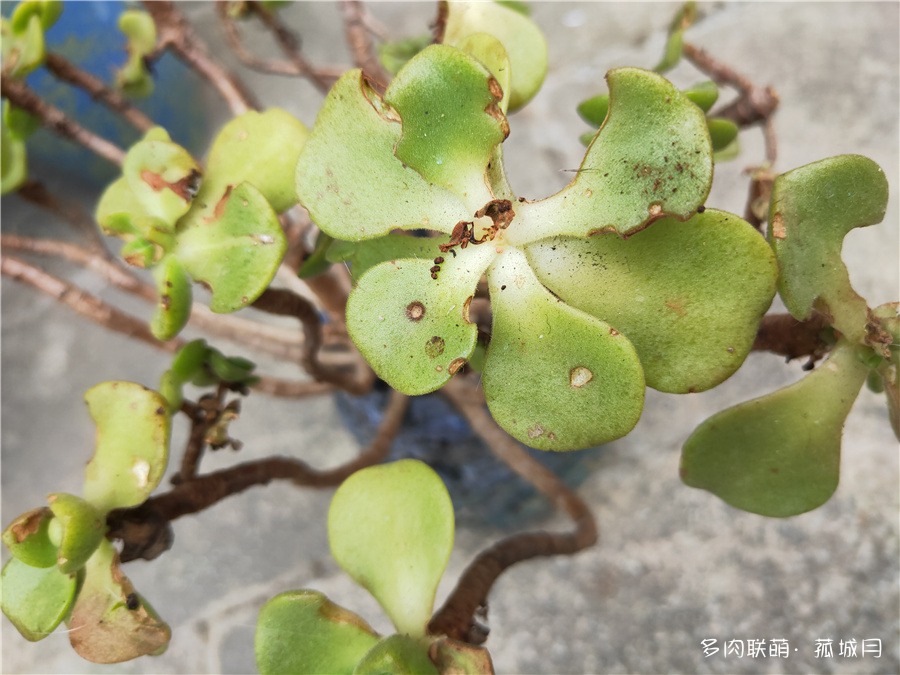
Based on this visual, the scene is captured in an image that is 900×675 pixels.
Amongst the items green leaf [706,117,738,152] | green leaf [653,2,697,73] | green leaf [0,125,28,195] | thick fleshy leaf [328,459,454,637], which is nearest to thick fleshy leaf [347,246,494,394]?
thick fleshy leaf [328,459,454,637]

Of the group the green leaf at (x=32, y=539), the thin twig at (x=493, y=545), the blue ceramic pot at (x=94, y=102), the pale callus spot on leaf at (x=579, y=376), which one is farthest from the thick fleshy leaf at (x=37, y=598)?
the blue ceramic pot at (x=94, y=102)

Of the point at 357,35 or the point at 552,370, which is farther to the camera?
the point at 357,35

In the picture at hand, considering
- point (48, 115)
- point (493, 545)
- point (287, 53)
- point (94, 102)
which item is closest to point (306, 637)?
point (493, 545)

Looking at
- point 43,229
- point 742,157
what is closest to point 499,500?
point 742,157

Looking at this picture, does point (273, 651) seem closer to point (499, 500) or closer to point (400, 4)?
point (499, 500)

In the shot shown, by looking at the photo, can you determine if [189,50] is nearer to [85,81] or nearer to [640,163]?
[85,81]

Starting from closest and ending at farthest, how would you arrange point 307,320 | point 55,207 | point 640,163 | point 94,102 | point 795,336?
point 640,163
point 795,336
point 307,320
point 55,207
point 94,102

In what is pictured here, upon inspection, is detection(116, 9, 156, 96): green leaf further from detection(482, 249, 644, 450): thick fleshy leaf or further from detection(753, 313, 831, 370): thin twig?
detection(753, 313, 831, 370): thin twig
